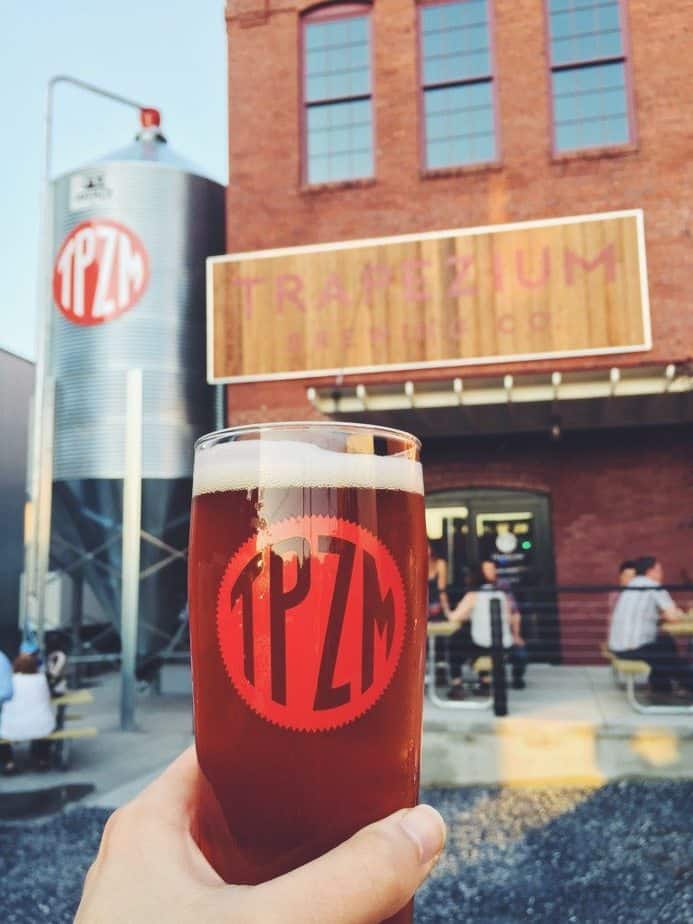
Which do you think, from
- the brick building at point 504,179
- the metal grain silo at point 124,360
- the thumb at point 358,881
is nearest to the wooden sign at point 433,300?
the brick building at point 504,179

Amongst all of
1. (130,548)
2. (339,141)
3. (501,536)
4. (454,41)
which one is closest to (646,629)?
(501,536)

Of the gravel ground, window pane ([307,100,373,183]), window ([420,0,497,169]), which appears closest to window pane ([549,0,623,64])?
window ([420,0,497,169])

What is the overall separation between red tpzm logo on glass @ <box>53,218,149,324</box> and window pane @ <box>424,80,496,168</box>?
4042mm

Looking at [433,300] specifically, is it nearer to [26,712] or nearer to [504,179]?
[504,179]

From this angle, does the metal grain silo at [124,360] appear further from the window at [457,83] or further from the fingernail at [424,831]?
the fingernail at [424,831]

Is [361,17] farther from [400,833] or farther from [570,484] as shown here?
[400,833]

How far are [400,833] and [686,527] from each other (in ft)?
30.9

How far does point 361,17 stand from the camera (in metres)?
10.7

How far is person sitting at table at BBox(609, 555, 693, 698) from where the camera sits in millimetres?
6707

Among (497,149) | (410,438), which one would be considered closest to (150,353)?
(497,149)

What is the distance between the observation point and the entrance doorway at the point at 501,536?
10.1m

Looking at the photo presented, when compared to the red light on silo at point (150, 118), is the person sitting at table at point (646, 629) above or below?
below

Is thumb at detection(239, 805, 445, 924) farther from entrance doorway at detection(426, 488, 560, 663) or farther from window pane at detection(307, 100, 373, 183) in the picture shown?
window pane at detection(307, 100, 373, 183)

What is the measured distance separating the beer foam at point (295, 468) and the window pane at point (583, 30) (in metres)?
10.7
